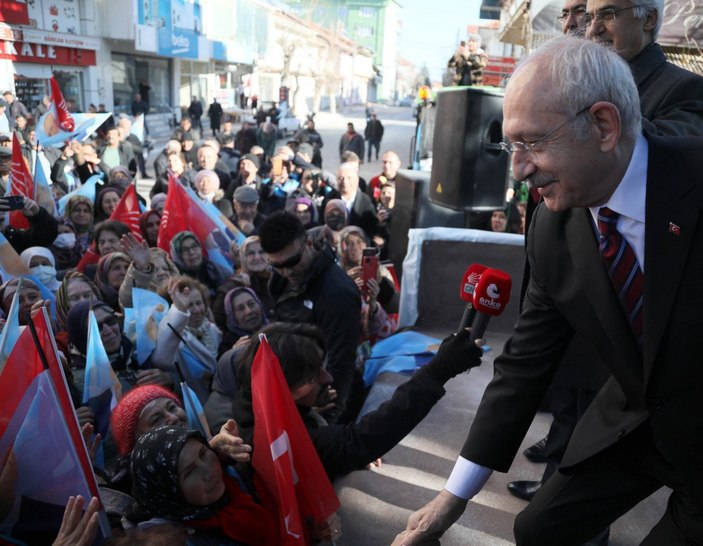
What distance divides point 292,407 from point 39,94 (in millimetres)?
22622

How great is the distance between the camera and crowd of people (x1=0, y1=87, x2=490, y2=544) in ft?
6.48

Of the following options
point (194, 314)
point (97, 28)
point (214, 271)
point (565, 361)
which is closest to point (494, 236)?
point (214, 271)

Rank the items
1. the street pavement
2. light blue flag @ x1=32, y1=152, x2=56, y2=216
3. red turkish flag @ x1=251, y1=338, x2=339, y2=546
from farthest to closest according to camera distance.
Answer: light blue flag @ x1=32, y1=152, x2=56, y2=216 < the street pavement < red turkish flag @ x1=251, y1=338, x2=339, y2=546

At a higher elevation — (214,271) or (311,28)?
(311,28)

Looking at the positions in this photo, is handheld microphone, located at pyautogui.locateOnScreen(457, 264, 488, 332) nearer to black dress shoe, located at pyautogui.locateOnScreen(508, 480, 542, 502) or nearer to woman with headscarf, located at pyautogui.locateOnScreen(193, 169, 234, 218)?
black dress shoe, located at pyautogui.locateOnScreen(508, 480, 542, 502)

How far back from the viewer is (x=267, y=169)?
10969 mm

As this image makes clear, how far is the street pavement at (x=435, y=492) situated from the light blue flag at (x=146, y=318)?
51.3 inches

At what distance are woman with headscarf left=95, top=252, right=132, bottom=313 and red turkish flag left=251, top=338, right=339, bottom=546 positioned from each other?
262 centimetres

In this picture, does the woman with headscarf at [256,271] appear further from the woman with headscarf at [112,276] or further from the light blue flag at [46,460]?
the light blue flag at [46,460]

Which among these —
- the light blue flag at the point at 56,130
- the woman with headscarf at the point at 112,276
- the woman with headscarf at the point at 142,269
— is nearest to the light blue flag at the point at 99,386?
the woman with headscarf at the point at 142,269

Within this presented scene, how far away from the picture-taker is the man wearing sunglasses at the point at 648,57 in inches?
78.2

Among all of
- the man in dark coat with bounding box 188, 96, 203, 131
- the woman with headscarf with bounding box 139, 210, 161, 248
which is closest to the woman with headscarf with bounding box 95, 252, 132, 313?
the woman with headscarf with bounding box 139, 210, 161, 248

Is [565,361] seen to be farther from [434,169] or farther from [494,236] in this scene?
[434,169]

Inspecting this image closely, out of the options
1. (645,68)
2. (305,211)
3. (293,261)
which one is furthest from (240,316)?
(305,211)
